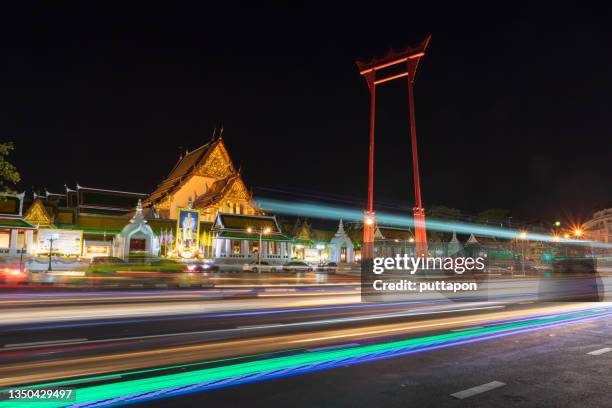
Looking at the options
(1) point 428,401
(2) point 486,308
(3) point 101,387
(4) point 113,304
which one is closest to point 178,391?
(3) point 101,387

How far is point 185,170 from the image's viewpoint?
58406 millimetres

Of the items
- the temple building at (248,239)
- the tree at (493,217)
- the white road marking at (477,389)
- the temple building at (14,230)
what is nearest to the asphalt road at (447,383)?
the white road marking at (477,389)

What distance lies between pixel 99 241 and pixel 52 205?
8666mm

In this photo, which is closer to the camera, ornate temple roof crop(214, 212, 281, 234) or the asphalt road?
the asphalt road

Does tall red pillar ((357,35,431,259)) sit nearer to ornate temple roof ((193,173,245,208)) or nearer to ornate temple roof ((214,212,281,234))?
ornate temple roof ((214,212,281,234))

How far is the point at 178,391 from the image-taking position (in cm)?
498

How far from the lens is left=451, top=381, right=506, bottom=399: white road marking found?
16.7ft

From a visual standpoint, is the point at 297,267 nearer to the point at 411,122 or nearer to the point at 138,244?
the point at 138,244

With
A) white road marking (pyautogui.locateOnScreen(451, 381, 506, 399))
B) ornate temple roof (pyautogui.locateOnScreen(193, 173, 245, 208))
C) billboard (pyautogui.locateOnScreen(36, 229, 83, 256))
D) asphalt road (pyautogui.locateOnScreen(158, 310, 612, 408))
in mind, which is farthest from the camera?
ornate temple roof (pyautogui.locateOnScreen(193, 173, 245, 208))

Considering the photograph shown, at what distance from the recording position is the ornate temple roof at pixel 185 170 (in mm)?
55156

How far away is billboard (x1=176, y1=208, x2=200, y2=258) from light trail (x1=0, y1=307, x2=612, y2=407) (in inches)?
1555

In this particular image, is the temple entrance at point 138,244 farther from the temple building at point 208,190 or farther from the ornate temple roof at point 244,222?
the temple building at point 208,190

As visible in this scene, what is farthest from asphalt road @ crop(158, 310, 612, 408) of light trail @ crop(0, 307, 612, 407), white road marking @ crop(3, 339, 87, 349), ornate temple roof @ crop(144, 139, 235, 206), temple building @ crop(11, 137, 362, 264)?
ornate temple roof @ crop(144, 139, 235, 206)

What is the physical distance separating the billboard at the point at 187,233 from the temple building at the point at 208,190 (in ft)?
20.7
